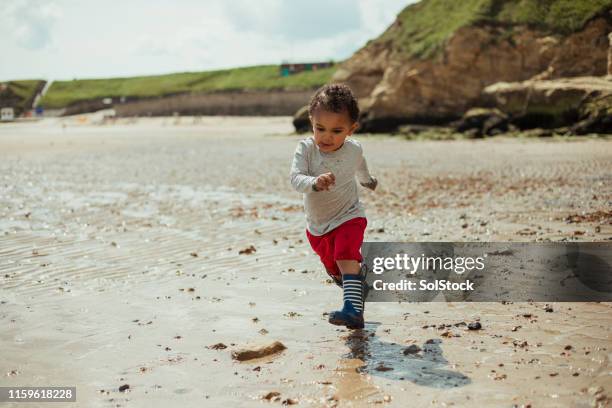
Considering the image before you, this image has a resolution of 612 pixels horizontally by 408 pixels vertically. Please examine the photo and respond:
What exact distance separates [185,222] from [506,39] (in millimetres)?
20804

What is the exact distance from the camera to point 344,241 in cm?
424

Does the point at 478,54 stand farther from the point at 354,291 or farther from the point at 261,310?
the point at 354,291

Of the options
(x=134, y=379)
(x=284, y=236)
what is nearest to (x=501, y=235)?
(x=284, y=236)

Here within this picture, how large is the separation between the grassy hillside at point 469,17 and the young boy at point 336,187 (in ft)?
75.9

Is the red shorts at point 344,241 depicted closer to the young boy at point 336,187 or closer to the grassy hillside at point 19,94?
the young boy at point 336,187

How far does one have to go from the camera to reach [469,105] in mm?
26062

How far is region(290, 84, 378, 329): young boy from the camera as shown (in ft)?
13.6

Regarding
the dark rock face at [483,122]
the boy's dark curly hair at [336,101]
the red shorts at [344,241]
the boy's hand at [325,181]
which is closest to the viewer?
the boy's hand at [325,181]

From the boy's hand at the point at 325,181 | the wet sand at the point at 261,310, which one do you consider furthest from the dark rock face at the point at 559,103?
the boy's hand at the point at 325,181

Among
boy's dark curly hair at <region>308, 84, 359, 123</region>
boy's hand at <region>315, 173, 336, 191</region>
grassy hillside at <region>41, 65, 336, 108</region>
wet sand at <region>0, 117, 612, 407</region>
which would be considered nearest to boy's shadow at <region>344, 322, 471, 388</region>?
wet sand at <region>0, 117, 612, 407</region>

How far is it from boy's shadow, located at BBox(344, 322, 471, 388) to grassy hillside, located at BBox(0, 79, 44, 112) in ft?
276

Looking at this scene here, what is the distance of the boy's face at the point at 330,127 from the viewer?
163 inches

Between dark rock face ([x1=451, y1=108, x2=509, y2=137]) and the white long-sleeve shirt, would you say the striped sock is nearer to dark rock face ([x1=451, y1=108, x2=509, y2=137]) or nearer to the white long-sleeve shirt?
the white long-sleeve shirt

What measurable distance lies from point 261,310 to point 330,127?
1.47 m
